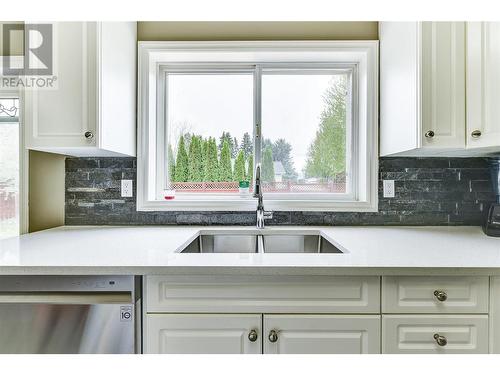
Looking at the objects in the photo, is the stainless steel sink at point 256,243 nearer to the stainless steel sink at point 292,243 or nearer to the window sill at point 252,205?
the stainless steel sink at point 292,243

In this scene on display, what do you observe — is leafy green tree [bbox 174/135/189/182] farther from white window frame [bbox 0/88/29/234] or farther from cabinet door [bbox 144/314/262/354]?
cabinet door [bbox 144/314/262/354]

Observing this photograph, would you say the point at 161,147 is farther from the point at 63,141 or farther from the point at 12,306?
the point at 12,306

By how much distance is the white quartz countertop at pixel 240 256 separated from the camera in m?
1.12

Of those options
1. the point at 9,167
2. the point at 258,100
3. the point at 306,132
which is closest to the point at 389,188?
the point at 306,132

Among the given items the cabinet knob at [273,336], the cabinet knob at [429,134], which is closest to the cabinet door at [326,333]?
the cabinet knob at [273,336]

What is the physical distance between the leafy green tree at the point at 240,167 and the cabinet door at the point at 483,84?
1273 millimetres

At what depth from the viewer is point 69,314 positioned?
115cm

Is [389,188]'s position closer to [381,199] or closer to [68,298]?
[381,199]

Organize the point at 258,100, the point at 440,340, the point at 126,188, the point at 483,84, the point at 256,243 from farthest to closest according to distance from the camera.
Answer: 1. the point at 258,100
2. the point at 126,188
3. the point at 256,243
4. the point at 483,84
5. the point at 440,340

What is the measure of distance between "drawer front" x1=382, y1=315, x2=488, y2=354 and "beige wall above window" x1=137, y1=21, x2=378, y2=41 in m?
1.64

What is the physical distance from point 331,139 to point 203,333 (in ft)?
4.96

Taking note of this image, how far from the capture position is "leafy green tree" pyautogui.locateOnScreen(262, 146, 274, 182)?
216 cm

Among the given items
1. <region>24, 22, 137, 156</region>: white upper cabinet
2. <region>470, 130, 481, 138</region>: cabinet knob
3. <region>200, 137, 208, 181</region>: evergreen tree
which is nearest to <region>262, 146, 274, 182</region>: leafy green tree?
<region>200, 137, 208, 181</region>: evergreen tree

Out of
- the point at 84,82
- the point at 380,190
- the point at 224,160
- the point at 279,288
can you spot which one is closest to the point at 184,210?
the point at 224,160
